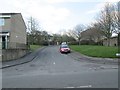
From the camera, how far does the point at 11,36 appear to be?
46688mm

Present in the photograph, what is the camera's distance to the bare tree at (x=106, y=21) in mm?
66500

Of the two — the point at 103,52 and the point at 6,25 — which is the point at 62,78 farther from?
the point at 6,25

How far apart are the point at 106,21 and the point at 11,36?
99.0 ft

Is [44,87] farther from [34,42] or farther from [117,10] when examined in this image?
[34,42]

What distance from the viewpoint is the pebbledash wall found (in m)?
36.3

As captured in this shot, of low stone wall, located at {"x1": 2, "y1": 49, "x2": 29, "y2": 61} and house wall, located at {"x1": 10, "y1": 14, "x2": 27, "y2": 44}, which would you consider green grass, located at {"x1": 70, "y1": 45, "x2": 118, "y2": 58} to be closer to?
low stone wall, located at {"x1": 2, "y1": 49, "x2": 29, "y2": 61}

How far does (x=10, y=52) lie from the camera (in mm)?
35781

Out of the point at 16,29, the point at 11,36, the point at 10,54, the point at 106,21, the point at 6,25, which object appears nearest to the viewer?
the point at 10,54

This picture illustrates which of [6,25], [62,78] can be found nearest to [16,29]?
[6,25]

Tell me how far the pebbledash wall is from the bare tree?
23258 millimetres

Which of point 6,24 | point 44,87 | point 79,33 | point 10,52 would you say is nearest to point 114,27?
point 6,24

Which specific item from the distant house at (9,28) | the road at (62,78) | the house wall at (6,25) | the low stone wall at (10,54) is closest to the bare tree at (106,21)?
the distant house at (9,28)

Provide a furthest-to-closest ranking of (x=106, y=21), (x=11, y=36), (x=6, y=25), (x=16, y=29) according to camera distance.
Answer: (x=106, y=21) → (x=16, y=29) → (x=11, y=36) → (x=6, y=25)

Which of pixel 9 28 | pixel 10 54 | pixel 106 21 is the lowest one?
pixel 10 54
